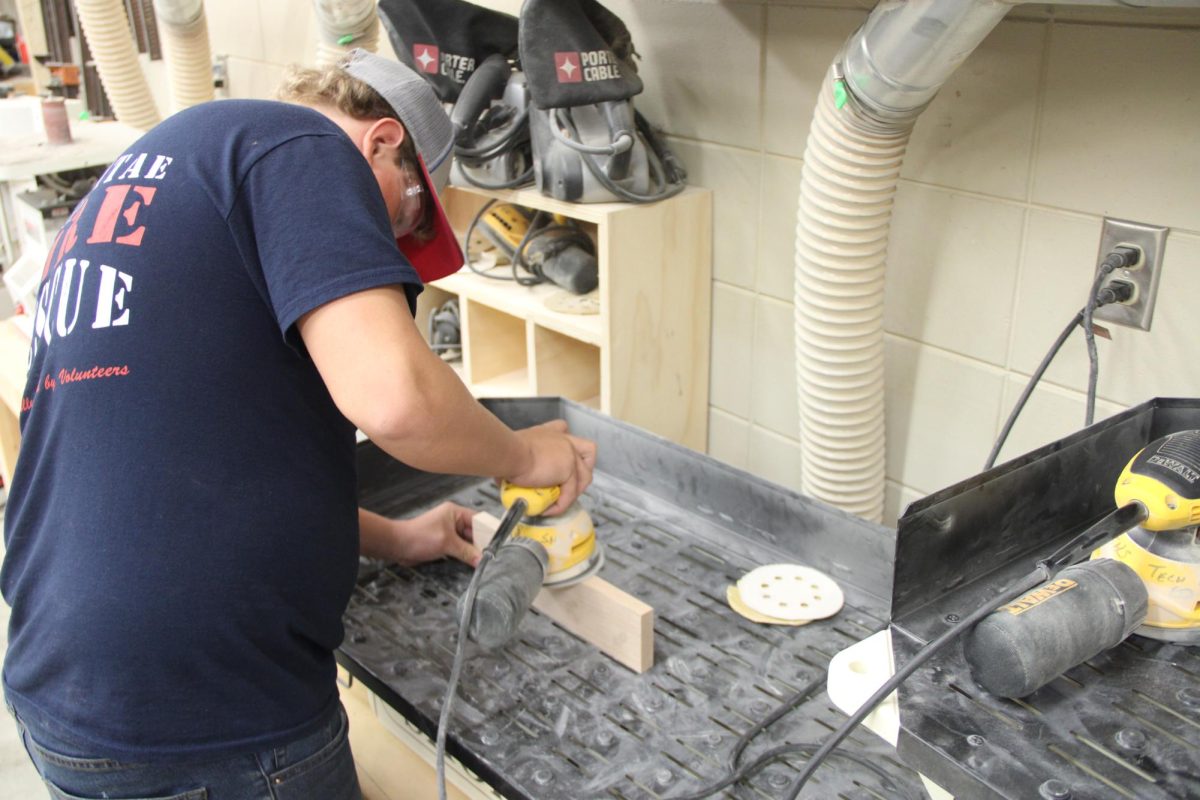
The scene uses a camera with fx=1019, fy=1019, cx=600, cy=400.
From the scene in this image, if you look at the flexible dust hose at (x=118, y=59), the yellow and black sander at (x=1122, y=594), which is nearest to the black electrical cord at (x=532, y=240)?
the yellow and black sander at (x=1122, y=594)

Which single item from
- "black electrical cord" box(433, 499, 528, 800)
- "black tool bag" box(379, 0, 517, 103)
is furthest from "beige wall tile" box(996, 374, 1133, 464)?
"black tool bag" box(379, 0, 517, 103)

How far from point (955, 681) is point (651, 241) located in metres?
1.02

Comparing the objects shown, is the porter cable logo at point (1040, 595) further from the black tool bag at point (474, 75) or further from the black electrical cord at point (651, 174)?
the black tool bag at point (474, 75)

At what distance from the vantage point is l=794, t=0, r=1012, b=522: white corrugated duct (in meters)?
1.11

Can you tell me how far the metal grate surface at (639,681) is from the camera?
3.24 ft

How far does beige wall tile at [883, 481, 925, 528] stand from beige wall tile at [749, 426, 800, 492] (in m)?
0.16

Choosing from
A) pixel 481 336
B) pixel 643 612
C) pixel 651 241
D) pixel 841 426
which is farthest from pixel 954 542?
pixel 481 336

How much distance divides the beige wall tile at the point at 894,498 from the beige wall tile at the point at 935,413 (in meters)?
0.01

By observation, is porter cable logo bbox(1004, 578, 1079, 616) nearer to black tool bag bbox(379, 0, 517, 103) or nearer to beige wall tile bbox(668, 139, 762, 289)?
beige wall tile bbox(668, 139, 762, 289)

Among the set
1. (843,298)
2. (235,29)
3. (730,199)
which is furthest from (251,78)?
(843,298)

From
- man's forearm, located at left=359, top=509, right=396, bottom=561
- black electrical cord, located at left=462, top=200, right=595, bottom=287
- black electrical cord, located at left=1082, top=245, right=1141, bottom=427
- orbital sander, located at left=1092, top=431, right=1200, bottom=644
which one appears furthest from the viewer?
black electrical cord, located at left=462, top=200, right=595, bottom=287

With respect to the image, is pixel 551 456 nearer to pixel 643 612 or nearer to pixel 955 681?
pixel 643 612

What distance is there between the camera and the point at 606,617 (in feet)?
3.78

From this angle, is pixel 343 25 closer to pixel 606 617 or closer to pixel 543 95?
pixel 543 95
